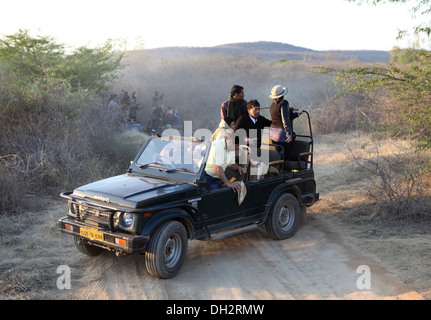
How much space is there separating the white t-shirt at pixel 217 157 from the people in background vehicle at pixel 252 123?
3.92ft

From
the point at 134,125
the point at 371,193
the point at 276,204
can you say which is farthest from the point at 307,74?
the point at 276,204

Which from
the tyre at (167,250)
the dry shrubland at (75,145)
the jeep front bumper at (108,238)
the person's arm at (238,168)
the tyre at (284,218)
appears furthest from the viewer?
the dry shrubland at (75,145)

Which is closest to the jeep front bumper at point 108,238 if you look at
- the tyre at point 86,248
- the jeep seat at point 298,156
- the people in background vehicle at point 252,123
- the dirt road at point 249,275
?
the tyre at point 86,248

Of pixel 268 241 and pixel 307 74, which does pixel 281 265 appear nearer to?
pixel 268 241

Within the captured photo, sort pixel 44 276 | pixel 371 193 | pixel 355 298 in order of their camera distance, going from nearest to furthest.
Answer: pixel 355 298
pixel 44 276
pixel 371 193

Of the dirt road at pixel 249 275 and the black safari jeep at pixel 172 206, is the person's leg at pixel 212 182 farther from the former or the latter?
the dirt road at pixel 249 275

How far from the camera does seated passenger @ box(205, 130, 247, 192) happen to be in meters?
6.31

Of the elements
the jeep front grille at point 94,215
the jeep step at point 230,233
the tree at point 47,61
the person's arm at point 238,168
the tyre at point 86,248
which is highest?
the tree at point 47,61

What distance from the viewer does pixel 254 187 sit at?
6.80 m

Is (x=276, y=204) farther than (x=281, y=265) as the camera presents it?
Yes

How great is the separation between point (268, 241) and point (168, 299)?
248 cm

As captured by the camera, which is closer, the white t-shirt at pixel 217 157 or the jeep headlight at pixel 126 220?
the jeep headlight at pixel 126 220

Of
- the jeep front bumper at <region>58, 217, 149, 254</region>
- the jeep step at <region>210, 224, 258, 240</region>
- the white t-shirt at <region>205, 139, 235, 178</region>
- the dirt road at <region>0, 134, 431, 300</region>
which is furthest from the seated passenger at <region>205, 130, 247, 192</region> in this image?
the jeep front bumper at <region>58, 217, 149, 254</region>

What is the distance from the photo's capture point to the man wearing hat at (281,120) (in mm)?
7652
